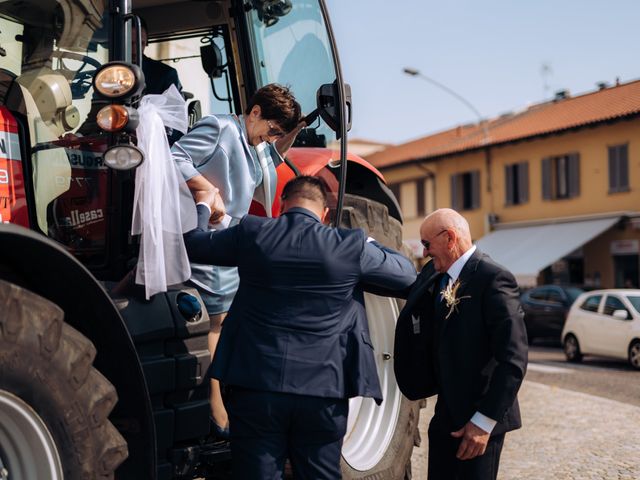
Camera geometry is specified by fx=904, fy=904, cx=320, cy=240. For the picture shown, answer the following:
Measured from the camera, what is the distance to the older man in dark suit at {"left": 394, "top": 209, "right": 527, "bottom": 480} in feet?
11.6

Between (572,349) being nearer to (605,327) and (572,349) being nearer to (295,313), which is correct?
(605,327)

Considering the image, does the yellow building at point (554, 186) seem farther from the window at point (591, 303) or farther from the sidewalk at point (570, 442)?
the sidewalk at point (570, 442)

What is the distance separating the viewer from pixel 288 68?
493cm

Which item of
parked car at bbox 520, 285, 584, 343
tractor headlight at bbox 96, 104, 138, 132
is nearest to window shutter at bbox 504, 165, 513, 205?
parked car at bbox 520, 285, 584, 343

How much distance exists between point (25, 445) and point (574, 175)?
3113 centimetres

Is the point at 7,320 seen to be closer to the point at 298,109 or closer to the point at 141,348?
the point at 141,348

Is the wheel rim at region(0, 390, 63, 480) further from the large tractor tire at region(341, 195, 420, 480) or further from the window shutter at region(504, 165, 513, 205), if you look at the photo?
the window shutter at region(504, 165, 513, 205)

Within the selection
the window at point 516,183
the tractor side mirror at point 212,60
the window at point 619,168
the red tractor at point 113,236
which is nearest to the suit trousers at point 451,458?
the red tractor at point 113,236

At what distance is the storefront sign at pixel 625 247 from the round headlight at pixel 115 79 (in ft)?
90.8

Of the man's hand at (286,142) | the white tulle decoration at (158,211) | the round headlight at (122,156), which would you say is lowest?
the white tulle decoration at (158,211)

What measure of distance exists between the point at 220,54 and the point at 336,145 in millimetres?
878

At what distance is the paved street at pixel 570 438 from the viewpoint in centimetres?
653

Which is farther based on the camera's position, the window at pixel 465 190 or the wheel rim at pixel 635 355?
the window at pixel 465 190

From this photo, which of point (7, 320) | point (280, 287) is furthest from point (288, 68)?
point (7, 320)
